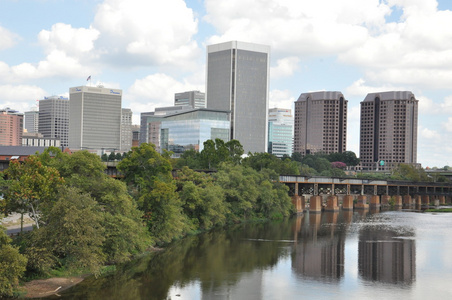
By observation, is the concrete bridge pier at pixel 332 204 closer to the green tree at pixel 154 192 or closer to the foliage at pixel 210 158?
the foliage at pixel 210 158

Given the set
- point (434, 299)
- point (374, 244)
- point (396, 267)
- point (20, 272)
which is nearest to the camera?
point (20, 272)

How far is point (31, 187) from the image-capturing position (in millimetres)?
60469

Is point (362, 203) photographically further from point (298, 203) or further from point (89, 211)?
point (89, 211)

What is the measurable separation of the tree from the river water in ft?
33.6

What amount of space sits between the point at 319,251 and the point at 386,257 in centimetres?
979

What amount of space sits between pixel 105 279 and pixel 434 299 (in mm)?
32696

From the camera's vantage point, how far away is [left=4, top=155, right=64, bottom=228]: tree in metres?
59.9

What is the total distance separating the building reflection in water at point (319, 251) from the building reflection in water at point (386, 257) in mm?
3044

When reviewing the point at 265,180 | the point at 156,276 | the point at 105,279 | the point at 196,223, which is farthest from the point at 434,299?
the point at 265,180

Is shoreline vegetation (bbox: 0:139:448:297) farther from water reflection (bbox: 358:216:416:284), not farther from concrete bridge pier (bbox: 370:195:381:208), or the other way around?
concrete bridge pier (bbox: 370:195:381:208)

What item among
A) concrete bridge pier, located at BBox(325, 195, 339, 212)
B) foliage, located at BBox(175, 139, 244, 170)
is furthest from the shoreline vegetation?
concrete bridge pier, located at BBox(325, 195, 339, 212)

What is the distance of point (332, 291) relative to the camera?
59.5 m

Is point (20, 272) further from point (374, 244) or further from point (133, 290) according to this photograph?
point (374, 244)

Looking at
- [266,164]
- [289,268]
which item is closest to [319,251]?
[289,268]
